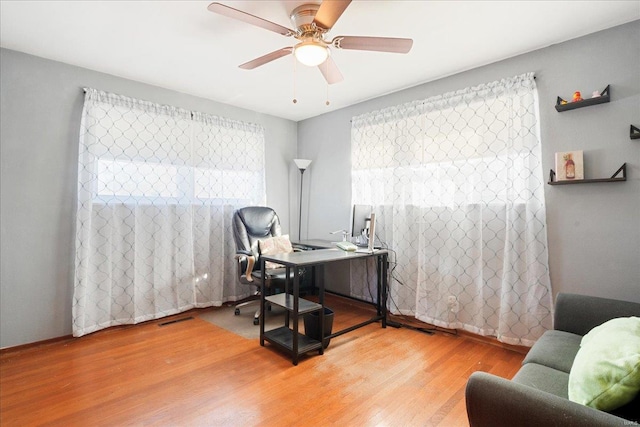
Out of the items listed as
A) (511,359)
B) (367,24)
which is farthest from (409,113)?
(511,359)

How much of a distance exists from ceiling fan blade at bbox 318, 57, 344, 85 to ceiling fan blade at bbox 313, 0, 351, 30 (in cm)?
30

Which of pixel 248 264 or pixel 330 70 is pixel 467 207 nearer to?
pixel 330 70

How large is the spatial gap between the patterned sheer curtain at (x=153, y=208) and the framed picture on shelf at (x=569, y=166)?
10.2 feet

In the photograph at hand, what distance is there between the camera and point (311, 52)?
187 cm

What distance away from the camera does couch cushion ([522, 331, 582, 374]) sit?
1.48m

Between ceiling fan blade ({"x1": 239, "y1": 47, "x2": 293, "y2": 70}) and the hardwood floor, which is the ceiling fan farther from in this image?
the hardwood floor

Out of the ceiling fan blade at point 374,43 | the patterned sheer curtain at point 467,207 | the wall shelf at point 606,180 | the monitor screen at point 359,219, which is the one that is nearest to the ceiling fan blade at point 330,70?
the ceiling fan blade at point 374,43

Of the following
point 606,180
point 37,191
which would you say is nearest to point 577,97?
point 606,180

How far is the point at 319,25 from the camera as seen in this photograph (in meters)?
1.82

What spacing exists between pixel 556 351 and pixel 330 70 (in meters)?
2.16

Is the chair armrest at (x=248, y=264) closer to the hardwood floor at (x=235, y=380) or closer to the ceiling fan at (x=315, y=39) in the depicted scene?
the hardwood floor at (x=235, y=380)

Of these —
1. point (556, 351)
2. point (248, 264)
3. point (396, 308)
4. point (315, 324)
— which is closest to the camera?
point (556, 351)

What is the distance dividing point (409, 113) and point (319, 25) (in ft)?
5.38

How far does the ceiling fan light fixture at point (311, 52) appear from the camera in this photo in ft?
6.04
